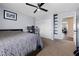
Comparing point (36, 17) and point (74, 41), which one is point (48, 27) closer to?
point (36, 17)

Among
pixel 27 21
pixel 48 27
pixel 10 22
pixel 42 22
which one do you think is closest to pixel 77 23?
pixel 48 27

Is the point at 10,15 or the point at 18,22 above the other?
the point at 10,15

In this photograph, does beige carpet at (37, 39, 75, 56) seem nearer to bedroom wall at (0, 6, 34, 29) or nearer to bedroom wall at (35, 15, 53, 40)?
bedroom wall at (35, 15, 53, 40)

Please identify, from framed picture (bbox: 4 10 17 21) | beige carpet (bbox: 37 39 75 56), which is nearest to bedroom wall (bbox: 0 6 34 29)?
framed picture (bbox: 4 10 17 21)

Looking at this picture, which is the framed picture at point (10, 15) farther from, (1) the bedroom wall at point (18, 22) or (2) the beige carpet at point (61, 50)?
(2) the beige carpet at point (61, 50)

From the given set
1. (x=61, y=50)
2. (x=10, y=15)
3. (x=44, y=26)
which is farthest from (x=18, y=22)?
(x=61, y=50)

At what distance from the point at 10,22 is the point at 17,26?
0.70 feet

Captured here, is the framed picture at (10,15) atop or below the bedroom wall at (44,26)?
atop

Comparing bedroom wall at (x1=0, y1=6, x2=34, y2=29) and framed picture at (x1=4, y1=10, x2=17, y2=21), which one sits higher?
framed picture at (x1=4, y1=10, x2=17, y2=21)

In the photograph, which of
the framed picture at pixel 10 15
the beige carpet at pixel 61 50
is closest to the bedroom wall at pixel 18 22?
the framed picture at pixel 10 15

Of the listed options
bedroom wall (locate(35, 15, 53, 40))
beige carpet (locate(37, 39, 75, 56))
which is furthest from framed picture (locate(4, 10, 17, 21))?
beige carpet (locate(37, 39, 75, 56))

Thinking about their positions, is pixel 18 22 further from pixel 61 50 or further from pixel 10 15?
pixel 61 50

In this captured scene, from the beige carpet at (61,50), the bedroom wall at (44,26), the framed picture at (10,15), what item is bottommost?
the beige carpet at (61,50)

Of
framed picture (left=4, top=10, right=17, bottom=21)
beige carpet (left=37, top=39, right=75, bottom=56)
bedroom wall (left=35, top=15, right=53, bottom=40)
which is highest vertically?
framed picture (left=4, top=10, right=17, bottom=21)
